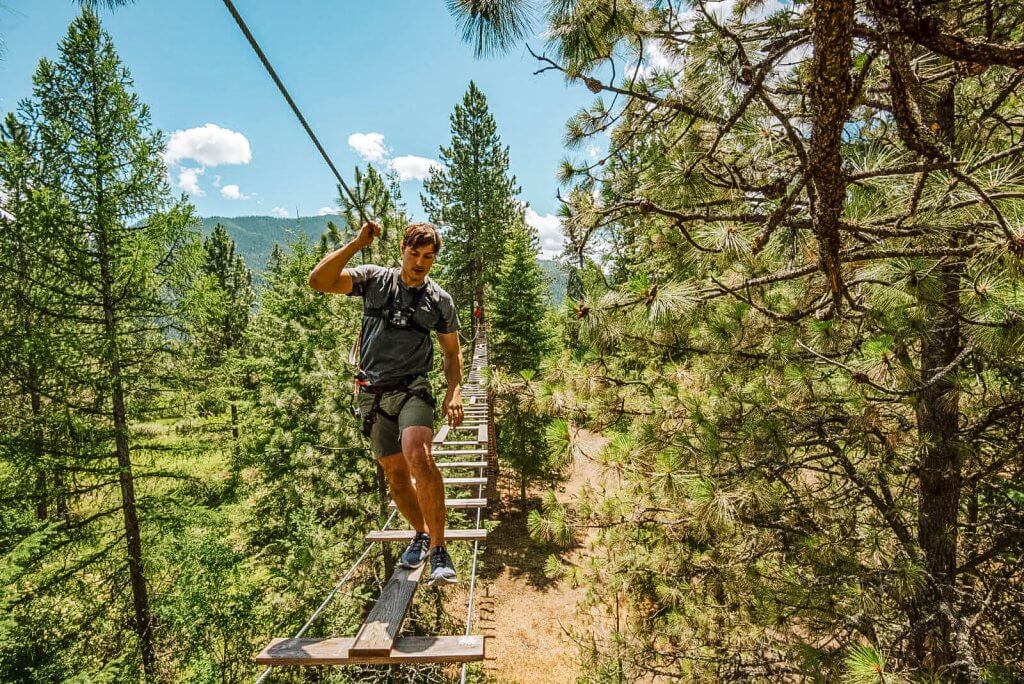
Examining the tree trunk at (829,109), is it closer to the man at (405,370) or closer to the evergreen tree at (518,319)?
the man at (405,370)

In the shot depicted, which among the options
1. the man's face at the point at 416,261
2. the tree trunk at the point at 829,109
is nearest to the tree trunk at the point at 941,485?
the tree trunk at the point at 829,109

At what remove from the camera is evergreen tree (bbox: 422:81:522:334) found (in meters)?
18.7

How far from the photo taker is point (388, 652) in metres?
1.87

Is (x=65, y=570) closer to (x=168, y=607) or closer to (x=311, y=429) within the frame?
(x=168, y=607)

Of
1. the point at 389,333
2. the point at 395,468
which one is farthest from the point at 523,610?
the point at 389,333

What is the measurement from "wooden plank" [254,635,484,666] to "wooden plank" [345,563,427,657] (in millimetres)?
27

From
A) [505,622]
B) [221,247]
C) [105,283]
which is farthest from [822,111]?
[221,247]

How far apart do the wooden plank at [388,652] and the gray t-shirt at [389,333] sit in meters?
1.22

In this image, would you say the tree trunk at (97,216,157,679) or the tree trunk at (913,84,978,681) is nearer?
the tree trunk at (913,84,978,681)

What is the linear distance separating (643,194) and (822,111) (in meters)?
1.77

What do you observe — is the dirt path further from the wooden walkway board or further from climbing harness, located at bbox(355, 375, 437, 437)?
climbing harness, located at bbox(355, 375, 437, 437)

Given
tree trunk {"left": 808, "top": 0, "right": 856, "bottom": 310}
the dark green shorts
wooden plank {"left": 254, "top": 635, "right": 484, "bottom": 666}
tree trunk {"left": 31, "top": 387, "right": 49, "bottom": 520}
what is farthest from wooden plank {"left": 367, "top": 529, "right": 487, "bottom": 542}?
tree trunk {"left": 31, "top": 387, "right": 49, "bottom": 520}

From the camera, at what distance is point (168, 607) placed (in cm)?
750

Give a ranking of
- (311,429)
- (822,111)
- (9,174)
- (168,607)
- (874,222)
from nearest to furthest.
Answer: (822,111) → (874,222) → (9,174) → (168,607) → (311,429)
